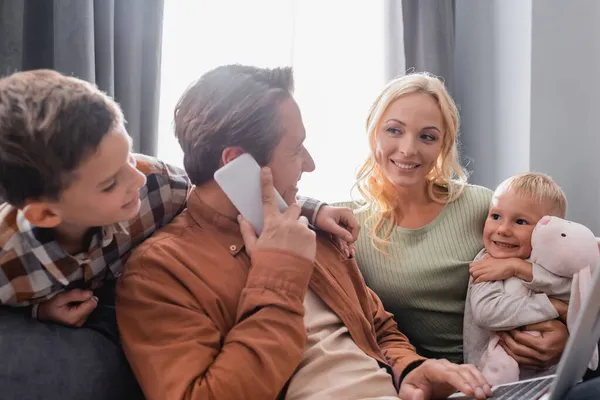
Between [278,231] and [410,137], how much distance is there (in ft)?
2.16

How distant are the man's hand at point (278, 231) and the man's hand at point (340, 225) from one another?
0.17 metres

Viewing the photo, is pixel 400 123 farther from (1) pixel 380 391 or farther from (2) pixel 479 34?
(2) pixel 479 34

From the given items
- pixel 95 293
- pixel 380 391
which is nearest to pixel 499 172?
pixel 380 391

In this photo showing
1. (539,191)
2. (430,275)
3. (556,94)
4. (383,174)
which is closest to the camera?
(539,191)

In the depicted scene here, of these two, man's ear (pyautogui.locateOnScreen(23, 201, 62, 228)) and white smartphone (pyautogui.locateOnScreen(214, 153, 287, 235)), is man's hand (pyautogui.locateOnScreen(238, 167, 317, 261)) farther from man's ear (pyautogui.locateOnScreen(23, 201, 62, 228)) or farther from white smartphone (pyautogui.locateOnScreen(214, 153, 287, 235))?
man's ear (pyautogui.locateOnScreen(23, 201, 62, 228))

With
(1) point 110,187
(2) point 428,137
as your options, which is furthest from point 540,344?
(1) point 110,187

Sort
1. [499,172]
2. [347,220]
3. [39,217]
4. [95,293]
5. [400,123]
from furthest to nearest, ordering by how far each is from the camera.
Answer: [499,172]
[400,123]
[347,220]
[95,293]
[39,217]

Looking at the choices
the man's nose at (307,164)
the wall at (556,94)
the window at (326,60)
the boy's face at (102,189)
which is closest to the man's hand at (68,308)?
the boy's face at (102,189)

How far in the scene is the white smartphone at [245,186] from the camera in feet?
3.72

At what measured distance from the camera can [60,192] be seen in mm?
921

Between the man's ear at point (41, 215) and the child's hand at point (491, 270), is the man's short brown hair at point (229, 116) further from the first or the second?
the child's hand at point (491, 270)

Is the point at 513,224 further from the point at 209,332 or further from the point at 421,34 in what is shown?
the point at 421,34

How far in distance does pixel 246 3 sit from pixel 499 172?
→ 1.21 m

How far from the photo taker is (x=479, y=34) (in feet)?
8.29
